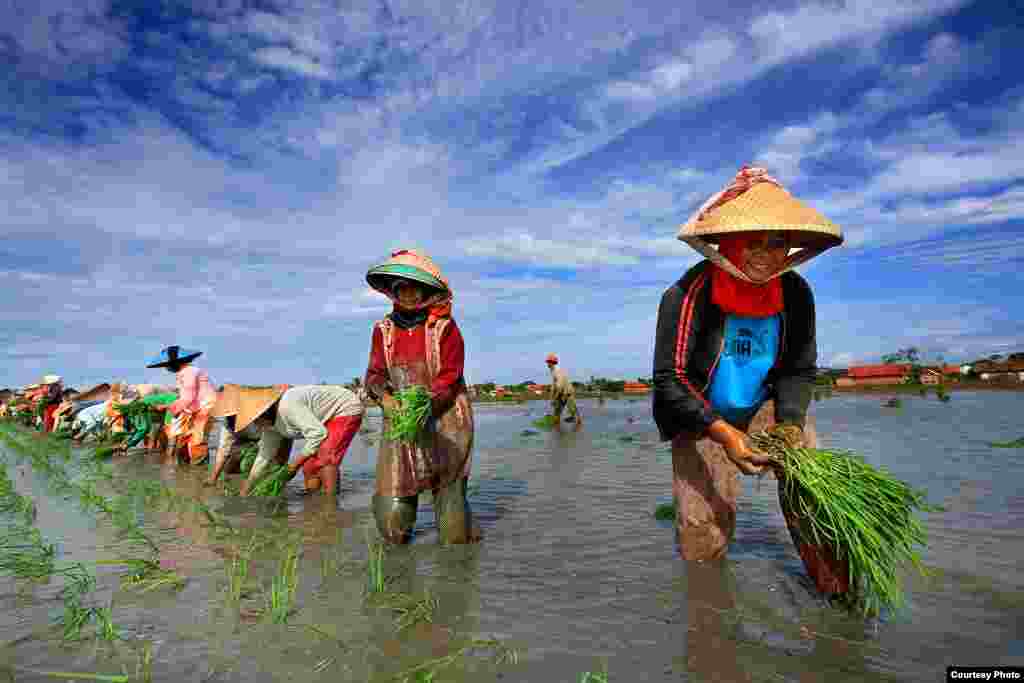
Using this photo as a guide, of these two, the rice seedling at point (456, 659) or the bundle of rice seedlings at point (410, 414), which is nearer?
the rice seedling at point (456, 659)

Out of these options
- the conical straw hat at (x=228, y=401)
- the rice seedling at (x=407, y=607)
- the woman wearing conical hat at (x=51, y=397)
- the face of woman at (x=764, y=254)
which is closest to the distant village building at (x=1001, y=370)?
the face of woman at (x=764, y=254)

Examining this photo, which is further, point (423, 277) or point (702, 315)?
point (423, 277)

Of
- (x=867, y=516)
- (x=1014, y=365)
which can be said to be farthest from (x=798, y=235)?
(x=1014, y=365)

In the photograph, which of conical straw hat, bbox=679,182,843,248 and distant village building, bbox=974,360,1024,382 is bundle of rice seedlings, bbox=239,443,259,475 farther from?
distant village building, bbox=974,360,1024,382

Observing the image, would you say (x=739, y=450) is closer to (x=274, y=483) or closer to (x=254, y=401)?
(x=274, y=483)

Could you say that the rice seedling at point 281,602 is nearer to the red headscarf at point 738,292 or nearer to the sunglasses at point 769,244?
the red headscarf at point 738,292

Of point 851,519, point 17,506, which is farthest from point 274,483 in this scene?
point 851,519

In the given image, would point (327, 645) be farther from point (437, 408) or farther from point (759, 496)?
point (759, 496)

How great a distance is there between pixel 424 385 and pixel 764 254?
90.4 inches

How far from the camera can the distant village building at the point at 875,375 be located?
27.6 meters

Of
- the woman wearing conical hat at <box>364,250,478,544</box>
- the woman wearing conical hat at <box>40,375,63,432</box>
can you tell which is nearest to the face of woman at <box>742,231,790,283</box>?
the woman wearing conical hat at <box>364,250,478,544</box>

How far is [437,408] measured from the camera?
4.09 meters

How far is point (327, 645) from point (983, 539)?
12.0 ft

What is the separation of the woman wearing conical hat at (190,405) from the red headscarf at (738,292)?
24.1ft
